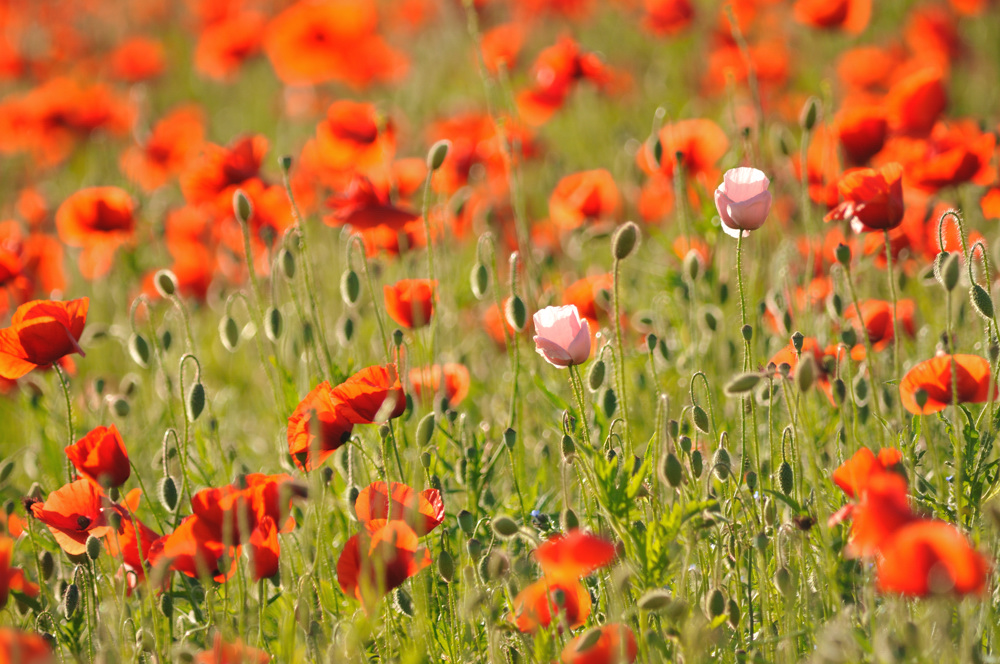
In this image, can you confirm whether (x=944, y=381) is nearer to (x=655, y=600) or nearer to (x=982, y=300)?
(x=982, y=300)

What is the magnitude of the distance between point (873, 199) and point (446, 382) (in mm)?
1047

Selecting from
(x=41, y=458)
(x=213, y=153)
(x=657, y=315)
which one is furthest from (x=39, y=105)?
(x=657, y=315)

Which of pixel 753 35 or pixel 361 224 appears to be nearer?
pixel 361 224

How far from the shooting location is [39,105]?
4.56 meters

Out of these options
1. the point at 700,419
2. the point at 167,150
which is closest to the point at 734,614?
the point at 700,419

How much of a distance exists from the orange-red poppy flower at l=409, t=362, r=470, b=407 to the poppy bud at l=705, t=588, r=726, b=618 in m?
0.89

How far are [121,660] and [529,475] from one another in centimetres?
118

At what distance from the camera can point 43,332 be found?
1.89 metres

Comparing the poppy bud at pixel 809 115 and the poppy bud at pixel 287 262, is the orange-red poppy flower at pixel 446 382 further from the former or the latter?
the poppy bud at pixel 809 115

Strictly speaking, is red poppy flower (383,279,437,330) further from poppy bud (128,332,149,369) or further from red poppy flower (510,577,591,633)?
red poppy flower (510,577,591,633)

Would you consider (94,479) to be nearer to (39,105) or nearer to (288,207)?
(288,207)

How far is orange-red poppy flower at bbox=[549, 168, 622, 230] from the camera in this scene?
10.4 feet

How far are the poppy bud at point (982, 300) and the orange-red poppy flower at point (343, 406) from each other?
3.52ft

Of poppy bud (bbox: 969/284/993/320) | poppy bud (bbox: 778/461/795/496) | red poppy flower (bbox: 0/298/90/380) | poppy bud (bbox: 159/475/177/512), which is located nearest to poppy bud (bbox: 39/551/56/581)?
poppy bud (bbox: 159/475/177/512)
